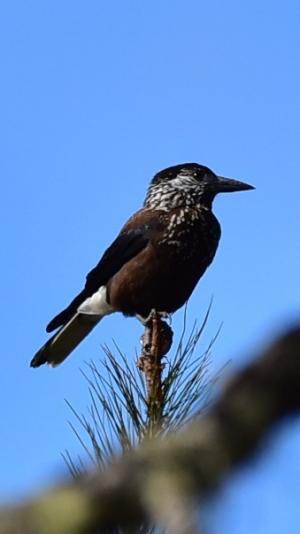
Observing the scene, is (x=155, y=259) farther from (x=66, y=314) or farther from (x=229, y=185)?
(x=229, y=185)

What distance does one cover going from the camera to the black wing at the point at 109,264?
238 inches

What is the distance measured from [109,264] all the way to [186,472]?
5902 millimetres

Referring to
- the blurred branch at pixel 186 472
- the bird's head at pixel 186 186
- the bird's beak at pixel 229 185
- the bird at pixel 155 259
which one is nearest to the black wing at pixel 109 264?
the bird at pixel 155 259

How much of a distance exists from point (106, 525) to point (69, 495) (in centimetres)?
2

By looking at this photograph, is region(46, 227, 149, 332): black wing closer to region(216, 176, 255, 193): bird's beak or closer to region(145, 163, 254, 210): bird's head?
region(145, 163, 254, 210): bird's head

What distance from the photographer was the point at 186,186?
6641mm

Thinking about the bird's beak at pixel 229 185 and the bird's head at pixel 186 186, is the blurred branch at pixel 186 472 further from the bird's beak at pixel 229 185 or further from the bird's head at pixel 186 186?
the bird's beak at pixel 229 185

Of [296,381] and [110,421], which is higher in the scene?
[110,421]

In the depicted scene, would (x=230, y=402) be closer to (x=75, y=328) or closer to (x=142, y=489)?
(x=142, y=489)

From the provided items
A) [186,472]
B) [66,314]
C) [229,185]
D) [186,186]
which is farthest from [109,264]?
[186,472]

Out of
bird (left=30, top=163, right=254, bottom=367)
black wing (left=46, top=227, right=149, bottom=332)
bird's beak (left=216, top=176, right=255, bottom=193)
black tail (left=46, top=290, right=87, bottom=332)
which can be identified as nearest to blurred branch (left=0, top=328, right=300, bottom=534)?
bird (left=30, top=163, right=254, bottom=367)

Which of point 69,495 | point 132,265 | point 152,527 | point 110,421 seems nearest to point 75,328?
point 132,265

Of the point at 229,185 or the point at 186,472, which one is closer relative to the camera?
the point at 186,472

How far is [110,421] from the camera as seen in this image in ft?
8.72
